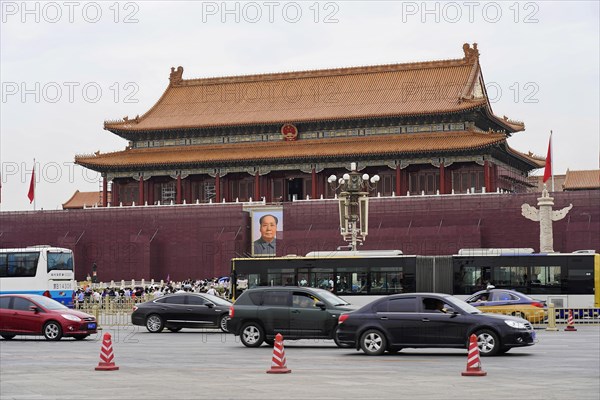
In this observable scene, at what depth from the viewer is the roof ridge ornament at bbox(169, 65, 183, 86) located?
73750 mm

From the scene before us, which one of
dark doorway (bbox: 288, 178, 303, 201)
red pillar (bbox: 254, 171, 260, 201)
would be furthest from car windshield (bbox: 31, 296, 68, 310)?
dark doorway (bbox: 288, 178, 303, 201)

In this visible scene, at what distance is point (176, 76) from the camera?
242 feet

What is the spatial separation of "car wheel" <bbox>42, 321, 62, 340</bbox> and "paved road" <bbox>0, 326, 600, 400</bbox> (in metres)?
1.34

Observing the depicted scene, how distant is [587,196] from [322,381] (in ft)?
143

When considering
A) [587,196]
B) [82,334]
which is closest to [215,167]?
[587,196]

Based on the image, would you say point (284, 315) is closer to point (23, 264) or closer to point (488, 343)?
point (488, 343)

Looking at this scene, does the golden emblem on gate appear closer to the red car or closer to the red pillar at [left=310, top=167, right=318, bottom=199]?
the red pillar at [left=310, top=167, right=318, bottom=199]

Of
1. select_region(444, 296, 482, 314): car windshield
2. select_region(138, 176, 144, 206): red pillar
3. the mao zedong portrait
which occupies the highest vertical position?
→ select_region(138, 176, 144, 206): red pillar

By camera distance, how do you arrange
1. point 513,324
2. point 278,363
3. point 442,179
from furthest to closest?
point 442,179 < point 513,324 < point 278,363

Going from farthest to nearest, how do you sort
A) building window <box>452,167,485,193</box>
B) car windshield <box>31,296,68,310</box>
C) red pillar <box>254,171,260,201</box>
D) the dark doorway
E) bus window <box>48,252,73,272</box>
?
the dark doorway, red pillar <box>254,171,260,201</box>, building window <box>452,167,485,193</box>, bus window <box>48,252,73,272</box>, car windshield <box>31,296,68,310</box>

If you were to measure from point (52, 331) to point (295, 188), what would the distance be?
41872mm

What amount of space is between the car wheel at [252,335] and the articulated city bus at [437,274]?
11.3 meters

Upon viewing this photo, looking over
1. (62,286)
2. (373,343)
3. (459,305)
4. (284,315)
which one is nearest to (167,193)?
(62,286)

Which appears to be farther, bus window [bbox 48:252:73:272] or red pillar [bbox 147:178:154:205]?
red pillar [bbox 147:178:154:205]
